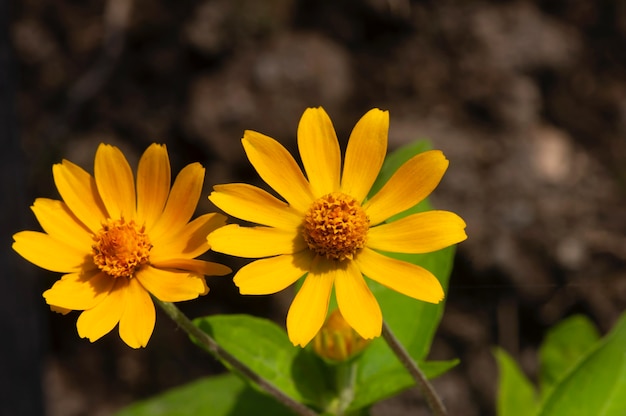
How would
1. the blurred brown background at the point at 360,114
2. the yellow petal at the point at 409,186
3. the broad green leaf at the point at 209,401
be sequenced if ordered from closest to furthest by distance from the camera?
the yellow petal at the point at 409,186 → the broad green leaf at the point at 209,401 → the blurred brown background at the point at 360,114

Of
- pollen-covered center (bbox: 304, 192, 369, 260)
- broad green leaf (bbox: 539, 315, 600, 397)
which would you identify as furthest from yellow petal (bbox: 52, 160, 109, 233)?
A: broad green leaf (bbox: 539, 315, 600, 397)

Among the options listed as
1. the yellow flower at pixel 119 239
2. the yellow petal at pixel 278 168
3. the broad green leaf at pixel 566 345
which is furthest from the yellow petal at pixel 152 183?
the broad green leaf at pixel 566 345

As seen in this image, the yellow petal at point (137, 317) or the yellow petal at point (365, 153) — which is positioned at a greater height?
the yellow petal at point (365, 153)

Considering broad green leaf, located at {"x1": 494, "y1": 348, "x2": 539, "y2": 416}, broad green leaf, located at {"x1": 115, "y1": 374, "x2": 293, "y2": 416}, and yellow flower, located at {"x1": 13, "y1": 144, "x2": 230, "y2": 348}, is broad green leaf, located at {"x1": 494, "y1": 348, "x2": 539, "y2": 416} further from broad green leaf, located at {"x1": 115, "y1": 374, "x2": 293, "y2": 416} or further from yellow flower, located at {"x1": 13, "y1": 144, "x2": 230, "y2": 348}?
yellow flower, located at {"x1": 13, "y1": 144, "x2": 230, "y2": 348}

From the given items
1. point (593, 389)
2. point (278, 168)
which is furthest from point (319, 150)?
point (593, 389)

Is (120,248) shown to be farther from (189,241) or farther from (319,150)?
(319,150)

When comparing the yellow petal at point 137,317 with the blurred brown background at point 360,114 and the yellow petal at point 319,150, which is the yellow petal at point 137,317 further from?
the blurred brown background at point 360,114
